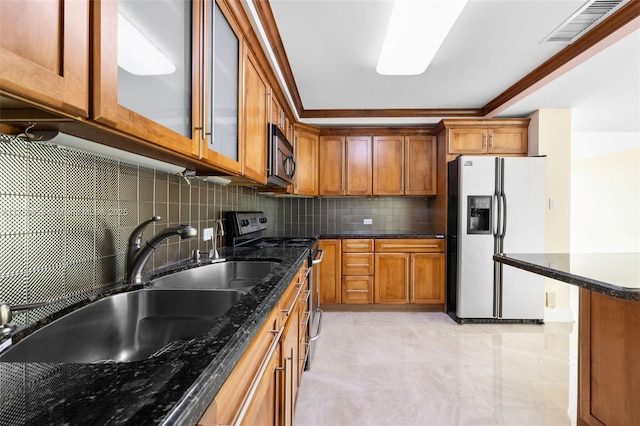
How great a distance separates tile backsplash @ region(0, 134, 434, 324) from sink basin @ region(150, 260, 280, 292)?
0.15 meters

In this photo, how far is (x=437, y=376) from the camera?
2141 millimetres

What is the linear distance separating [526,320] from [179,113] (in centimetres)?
375

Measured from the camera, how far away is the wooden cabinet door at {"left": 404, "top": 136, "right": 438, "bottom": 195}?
384cm

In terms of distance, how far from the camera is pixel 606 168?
6.01 metres

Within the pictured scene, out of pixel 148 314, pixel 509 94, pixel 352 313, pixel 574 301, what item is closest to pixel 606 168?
pixel 574 301

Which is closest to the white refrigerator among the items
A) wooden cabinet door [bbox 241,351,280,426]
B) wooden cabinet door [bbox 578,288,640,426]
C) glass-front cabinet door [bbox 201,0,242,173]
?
wooden cabinet door [bbox 578,288,640,426]

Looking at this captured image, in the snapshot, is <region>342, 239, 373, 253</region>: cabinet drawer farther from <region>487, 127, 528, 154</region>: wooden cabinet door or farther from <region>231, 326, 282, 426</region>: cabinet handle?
<region>231, 326, 282, 426</region>: cabinet handle

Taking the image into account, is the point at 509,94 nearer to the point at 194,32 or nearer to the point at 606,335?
the point at 606,335

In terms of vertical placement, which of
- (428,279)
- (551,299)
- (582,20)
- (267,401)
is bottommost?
(551,299)

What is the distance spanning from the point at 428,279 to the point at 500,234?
94cm

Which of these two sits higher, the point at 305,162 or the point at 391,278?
the point at 305,162

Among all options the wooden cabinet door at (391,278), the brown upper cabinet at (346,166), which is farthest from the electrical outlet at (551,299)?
the brown upper cabinet at (346,166)

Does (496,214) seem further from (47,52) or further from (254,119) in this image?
(47,52)

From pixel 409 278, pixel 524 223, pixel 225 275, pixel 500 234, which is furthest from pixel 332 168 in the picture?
pixel 225 275
